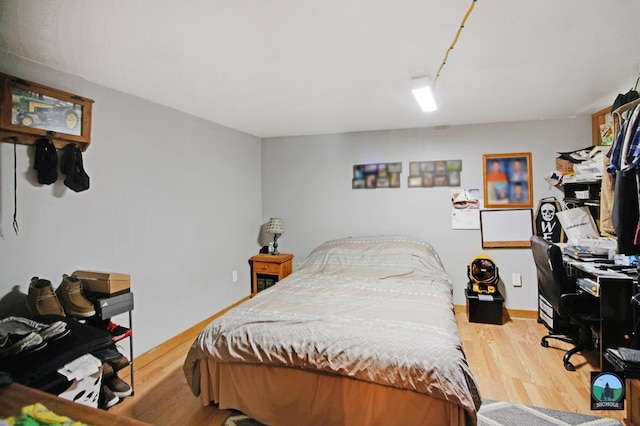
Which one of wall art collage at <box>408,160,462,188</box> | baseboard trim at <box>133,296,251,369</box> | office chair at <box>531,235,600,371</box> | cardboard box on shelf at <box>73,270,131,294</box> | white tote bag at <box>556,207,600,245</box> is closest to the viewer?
cardboard box on shelf at <box>73,270,131,294</box>

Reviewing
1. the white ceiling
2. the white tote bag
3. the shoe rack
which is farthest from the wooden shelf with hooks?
the white tote bag

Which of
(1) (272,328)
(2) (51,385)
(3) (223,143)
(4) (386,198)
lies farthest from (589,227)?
(2) (51,385)

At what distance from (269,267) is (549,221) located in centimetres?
320

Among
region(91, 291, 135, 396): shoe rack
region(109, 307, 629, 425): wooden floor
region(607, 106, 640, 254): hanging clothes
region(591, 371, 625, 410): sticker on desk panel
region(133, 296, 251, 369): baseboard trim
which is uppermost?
region(607, 106, 640, 254): hanging clothes

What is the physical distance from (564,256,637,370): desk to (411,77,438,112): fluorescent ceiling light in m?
Result: 1.73

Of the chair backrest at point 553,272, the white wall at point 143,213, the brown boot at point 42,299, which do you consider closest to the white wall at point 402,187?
the white wall at point 143,213

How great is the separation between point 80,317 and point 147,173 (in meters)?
1.22

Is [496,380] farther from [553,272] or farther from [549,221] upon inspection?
[549,221]

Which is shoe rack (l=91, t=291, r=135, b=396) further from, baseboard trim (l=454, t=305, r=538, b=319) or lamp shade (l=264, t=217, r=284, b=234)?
baseboard trim (l=454, t=305, r=538, b=319)

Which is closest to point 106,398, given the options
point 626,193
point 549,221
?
point 626,193

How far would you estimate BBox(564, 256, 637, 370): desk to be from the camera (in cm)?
211

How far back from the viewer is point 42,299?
69.4 inches

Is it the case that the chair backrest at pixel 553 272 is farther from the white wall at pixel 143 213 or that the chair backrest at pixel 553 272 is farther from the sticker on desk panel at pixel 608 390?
the white wall at pixel 143 213

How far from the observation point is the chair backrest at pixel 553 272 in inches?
95.7
